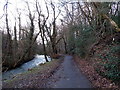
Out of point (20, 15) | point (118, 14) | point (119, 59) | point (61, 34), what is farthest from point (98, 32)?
point (61, 34)

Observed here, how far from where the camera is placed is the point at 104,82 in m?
7.74

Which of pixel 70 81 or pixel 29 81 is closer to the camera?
pixel 70 81

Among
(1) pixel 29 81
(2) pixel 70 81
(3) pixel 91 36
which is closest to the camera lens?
(2) pixel 70 81

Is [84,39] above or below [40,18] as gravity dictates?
below

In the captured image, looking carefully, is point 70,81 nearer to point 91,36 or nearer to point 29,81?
point 29,81

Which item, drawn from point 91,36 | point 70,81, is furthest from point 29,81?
point 91,36

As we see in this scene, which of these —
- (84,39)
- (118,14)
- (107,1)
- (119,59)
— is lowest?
(119,59)

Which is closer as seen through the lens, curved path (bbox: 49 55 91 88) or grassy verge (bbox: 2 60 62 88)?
curved path (bbox: 49 55 91 88)

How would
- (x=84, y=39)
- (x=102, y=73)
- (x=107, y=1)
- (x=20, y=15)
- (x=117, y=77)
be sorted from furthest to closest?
(x=20, y=15), (x=84, y=39), (x=107, y=1), (x=102, y=73), (x=117, y=77)

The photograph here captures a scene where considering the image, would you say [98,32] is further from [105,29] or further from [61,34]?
[61,34]

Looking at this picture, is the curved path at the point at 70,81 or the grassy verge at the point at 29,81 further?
the grassy verge at the point at 29,81

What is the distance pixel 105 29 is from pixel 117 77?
433 inches

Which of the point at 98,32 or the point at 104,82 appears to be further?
the point at 98,32

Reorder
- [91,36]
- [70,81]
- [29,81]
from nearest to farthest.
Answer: [70,81] < [29,81] < [91,36]
